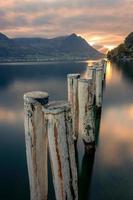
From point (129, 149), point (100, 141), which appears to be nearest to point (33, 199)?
point (129, 149)

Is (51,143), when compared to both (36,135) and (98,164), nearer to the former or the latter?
(36,135)

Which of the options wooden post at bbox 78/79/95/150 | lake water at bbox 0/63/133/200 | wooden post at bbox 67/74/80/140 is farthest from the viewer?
wooden post at bbox 67/74/80/140

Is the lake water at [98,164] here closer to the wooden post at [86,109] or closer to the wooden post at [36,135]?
the wooden post at [86,109]

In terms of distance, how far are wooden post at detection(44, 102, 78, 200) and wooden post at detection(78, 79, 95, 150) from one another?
4.26 meters

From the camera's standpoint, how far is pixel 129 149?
38.8 ft

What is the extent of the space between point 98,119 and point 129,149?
18.4ft

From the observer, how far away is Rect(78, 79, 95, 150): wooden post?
10.1 m

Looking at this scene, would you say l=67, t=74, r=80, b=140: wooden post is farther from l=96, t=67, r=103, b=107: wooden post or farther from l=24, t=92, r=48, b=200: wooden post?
l=96, t=67, r=103, b=107: wooden post

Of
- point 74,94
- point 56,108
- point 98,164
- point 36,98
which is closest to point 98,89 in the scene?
point 74,94

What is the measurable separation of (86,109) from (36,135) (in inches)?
177

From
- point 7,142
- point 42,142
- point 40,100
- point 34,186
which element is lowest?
point 7,142

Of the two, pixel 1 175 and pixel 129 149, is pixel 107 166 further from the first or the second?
pixel 1 175

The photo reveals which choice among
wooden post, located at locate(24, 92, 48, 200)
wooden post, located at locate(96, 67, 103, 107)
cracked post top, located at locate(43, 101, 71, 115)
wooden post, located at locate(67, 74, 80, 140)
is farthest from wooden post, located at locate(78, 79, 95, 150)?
wooden post, located at locate(96, 67, 103, 107)

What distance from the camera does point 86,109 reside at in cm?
1012
